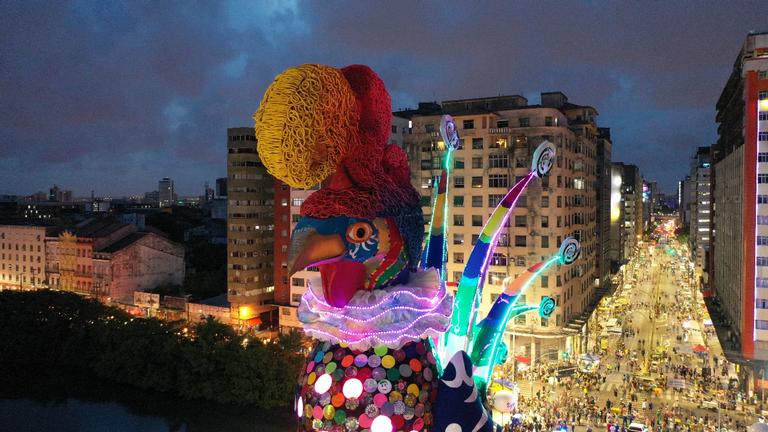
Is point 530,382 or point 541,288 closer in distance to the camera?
point 530,382

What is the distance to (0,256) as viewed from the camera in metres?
83.6

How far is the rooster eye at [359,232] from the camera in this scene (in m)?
9.18

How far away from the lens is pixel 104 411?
135 feet

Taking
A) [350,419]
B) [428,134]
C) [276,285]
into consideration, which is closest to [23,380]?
[276,285]

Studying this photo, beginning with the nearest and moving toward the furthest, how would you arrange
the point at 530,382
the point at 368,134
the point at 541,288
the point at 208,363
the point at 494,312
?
1. the point at 368,134
2. the point at 494,312
3. the point at 208,363
4. the point at 530,382
5. the point at 541,288

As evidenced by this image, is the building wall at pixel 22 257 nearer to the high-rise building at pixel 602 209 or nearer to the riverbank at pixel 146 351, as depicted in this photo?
the riverbank at pixel 146 351

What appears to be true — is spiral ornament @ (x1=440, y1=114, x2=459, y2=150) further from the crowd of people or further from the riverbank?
the riverbank

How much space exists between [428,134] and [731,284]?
1149 inches

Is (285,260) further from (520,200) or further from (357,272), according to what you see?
(357,272)

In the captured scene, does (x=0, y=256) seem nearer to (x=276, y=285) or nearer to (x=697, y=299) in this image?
(x=276, y=285)

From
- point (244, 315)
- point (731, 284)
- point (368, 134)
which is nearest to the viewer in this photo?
point (368, 134)

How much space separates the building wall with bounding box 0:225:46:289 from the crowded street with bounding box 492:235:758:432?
212 ft

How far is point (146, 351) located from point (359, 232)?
A: 38745 mm

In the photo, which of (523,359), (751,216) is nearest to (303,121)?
(523,359)
